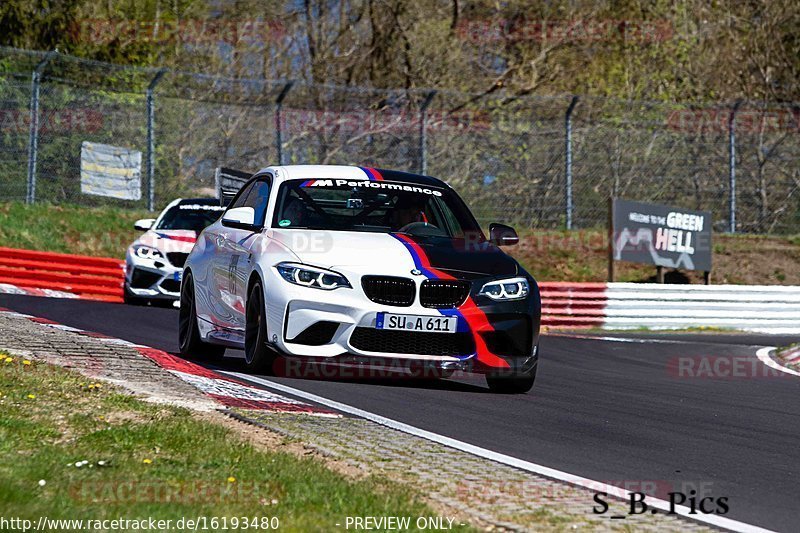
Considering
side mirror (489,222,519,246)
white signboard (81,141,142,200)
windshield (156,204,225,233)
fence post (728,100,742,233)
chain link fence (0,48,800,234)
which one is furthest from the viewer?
Result: fence post (728,100,742,233)

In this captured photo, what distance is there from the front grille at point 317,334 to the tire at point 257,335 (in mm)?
280

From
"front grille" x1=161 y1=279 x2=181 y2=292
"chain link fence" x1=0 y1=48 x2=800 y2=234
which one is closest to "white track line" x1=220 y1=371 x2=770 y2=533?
"front grille" x1=161 y1=279 x2=181 y2=292

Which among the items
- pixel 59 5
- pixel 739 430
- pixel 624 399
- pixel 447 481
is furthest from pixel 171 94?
pixel 447 481

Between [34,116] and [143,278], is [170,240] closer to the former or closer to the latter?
[143,278]

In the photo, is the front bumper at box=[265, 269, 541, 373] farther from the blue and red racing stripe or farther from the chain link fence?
the chain link fence

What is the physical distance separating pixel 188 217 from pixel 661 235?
998 centimetres

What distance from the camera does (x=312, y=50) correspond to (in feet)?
115

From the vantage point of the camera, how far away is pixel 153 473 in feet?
17.1

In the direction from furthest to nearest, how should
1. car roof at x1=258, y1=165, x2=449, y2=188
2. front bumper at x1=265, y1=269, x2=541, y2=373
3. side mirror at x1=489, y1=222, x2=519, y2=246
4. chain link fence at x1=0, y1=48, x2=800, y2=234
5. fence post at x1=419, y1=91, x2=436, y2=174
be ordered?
fence post at x1=419, y1=91, x2=436, y2=174 → chain link fence at x1=0, y1=48, x2=800, y2=234 → car roof at x1=258, y1=165, x2=449, y2=188 → side mirror at x1=489, y1=222, x2=519, y2=246 → front bumper at x1=265, y1=269, x2=541, y2=373

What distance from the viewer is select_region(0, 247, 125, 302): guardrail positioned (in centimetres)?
2003

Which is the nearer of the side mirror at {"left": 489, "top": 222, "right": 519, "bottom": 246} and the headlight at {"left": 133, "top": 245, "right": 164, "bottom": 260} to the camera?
the side mirror at {"left": 489, "top": 222, "right": 519, "bottom": 246}

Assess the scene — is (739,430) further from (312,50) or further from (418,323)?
(312,50)

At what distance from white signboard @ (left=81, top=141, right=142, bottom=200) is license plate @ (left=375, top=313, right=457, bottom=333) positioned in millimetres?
17820

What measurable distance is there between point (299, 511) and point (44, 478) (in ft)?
3.37
